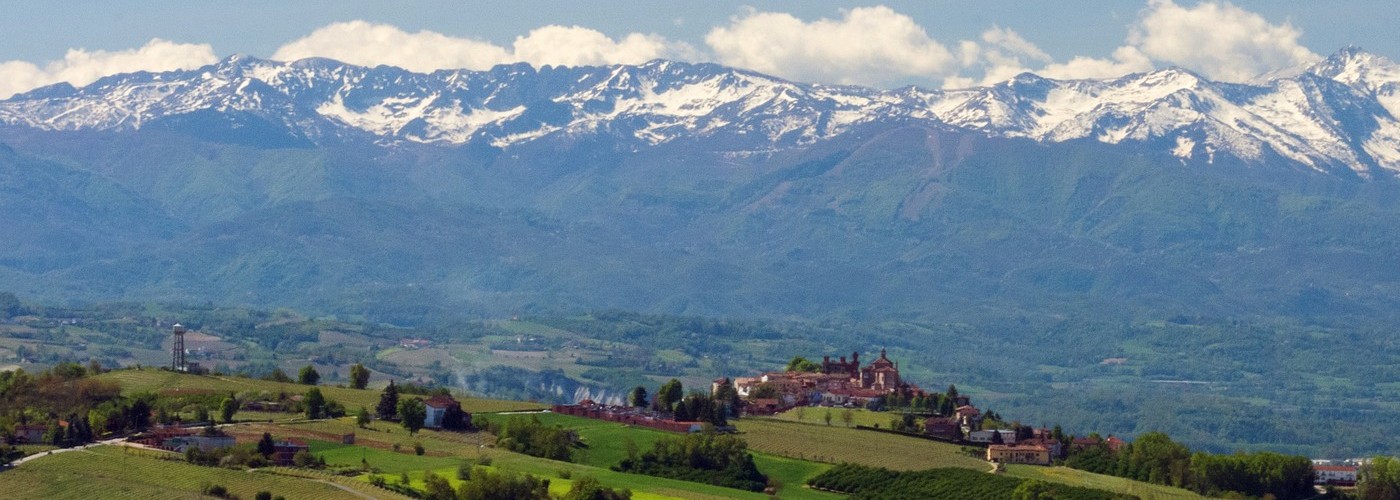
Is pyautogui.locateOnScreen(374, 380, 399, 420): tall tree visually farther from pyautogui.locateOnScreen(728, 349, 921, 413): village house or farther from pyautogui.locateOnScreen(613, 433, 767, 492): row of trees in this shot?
pyautogui.locateOnScreen(728, 349, 921, 413): village house

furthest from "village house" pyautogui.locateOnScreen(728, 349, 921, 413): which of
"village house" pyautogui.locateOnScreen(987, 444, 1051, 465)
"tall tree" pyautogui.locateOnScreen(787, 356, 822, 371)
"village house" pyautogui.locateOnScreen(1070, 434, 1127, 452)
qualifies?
"village house" pyautogui.locateOnScreen(987, 444, 1051, 465)

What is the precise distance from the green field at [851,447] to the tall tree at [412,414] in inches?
632

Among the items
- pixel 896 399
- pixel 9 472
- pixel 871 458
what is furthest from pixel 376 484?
pixel 896 399

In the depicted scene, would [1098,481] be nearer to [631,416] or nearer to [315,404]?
[631,416]

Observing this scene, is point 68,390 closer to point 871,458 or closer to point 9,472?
point 9,472

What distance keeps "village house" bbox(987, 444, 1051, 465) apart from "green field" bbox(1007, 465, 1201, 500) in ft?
6.60

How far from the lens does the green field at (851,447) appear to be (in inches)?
4786

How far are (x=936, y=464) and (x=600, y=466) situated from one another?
1616 cm

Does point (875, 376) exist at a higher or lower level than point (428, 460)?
higher

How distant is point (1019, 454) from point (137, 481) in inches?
1883

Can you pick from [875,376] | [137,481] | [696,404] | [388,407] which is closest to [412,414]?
[388,407]

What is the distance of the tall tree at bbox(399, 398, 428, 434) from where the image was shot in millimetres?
122125

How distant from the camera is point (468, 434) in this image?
122250mm

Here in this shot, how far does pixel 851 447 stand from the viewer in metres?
126
